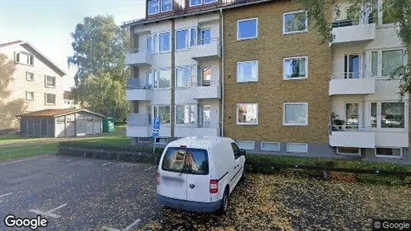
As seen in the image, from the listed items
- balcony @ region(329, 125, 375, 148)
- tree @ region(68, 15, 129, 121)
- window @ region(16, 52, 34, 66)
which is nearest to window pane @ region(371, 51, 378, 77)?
balcony @ region(329, 125, 375, 148)

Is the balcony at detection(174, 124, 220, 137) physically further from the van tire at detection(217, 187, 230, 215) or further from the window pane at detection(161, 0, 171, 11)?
the van tire at detection(217, 187, 230, 215)

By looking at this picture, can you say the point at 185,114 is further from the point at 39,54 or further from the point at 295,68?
the point at 39,54

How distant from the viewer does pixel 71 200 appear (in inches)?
333

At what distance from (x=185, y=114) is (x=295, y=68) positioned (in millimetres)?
8597

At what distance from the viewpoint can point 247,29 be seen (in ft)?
57.1

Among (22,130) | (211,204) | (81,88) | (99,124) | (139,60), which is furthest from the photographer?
(81,88)

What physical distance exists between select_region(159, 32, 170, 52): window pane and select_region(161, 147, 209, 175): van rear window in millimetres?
14847

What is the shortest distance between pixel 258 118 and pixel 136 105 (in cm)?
1054

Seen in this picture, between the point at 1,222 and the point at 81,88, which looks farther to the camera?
the point at 81,88

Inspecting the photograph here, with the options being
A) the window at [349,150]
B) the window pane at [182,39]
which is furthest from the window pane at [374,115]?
the window pane at [182,39]

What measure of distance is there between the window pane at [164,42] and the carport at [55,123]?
18.3m

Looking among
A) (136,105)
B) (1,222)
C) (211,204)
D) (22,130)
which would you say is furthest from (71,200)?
(22,130)

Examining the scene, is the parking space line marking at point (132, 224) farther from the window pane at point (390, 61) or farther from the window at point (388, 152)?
the window pane at point (390, 61)

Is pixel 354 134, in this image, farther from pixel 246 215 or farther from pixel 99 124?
pixel 99 124
